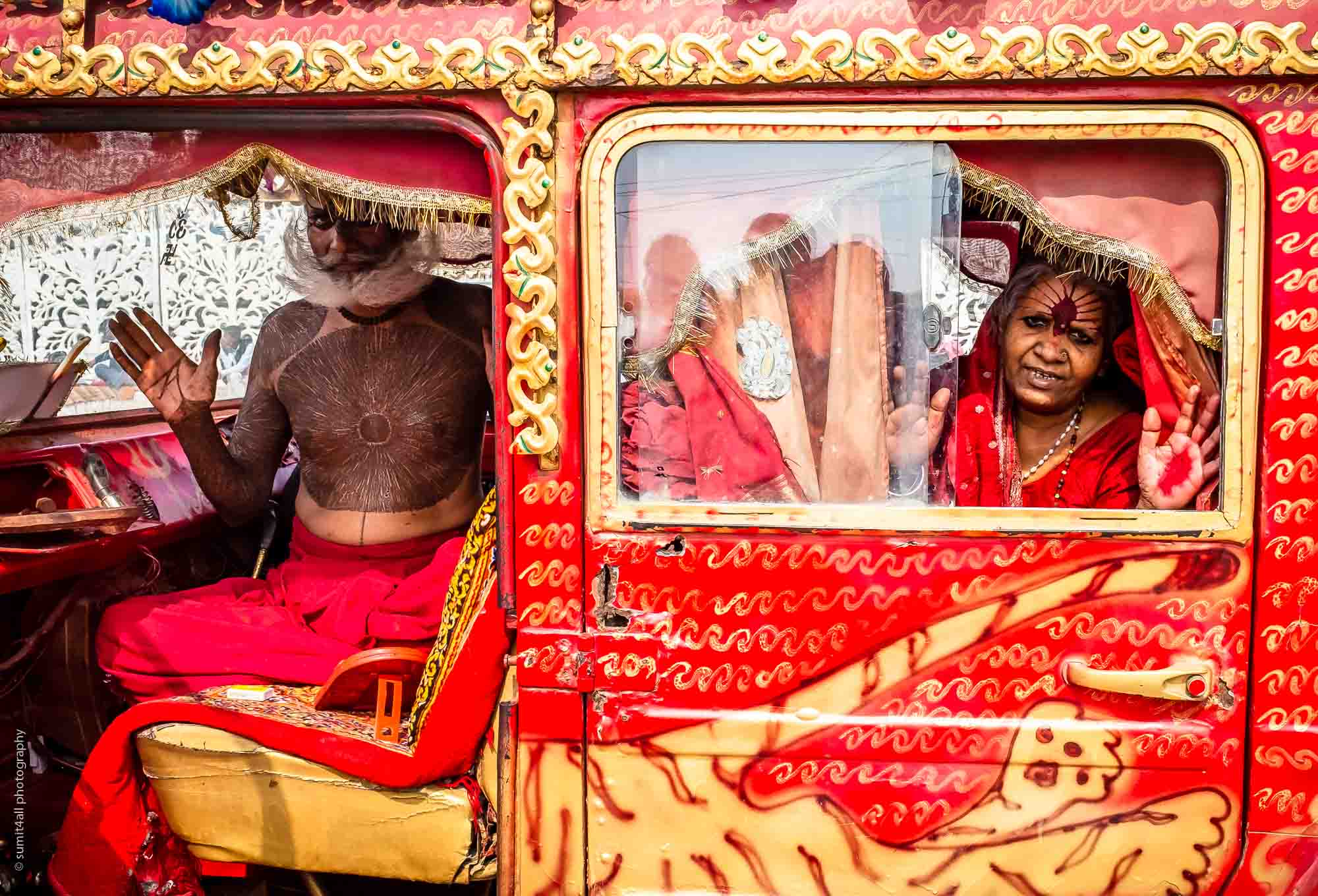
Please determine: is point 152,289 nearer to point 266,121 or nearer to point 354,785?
point 266,121

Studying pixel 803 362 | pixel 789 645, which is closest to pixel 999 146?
pixel 803 362

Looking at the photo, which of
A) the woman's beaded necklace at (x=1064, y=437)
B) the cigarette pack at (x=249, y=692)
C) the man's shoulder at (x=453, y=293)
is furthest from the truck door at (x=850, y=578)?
the man's shoulder at (x=453, y=293)

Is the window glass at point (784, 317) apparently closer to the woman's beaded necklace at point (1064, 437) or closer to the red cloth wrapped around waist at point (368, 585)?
the woman's beaded necklace at point (1064, 437)

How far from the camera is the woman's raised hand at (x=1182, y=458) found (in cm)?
214

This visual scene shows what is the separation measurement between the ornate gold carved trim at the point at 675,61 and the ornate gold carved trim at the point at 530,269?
9 centimetres

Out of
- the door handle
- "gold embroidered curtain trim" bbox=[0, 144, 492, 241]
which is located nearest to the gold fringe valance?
"gold embroidered curtain trim" bbox=[0, 144, 492, 241]

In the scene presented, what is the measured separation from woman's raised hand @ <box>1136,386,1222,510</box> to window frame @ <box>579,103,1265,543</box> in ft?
0.24

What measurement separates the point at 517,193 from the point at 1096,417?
1531mm

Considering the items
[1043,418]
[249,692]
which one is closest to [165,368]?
[249,692]

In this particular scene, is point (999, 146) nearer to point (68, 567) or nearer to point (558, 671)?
point (558, 671)

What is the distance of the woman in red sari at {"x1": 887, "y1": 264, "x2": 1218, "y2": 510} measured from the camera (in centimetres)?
225

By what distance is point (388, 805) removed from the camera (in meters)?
2.38

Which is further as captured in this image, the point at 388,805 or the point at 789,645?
the point at 388,805

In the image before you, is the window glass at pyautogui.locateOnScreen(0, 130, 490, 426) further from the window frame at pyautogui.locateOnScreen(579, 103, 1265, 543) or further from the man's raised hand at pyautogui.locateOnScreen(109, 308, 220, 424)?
the window frame at pyautogui.locateOnScreen(579, 103, 1265, 543)
